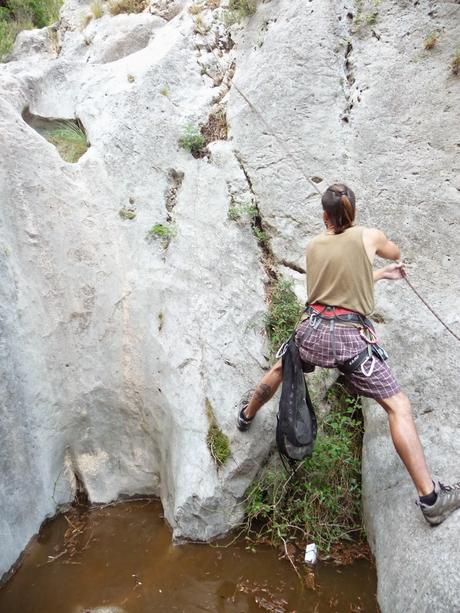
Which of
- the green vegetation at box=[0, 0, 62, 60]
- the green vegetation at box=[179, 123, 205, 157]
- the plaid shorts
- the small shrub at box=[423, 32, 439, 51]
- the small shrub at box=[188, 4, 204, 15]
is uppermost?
the green vegetation at box=[0, 0, 62, 60]

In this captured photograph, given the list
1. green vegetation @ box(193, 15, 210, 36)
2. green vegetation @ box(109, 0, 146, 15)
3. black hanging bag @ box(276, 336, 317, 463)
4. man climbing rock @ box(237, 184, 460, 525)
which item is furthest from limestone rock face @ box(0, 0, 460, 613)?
green vegetation @ box(109, 0, 146, 15)

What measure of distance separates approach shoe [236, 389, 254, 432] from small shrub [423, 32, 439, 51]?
4.38 m

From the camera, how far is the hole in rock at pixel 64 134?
6746mm

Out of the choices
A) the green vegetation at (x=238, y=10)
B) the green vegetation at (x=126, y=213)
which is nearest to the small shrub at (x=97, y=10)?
the green vegetation at (x=238, y=10)

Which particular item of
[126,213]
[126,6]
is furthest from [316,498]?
[126,6]

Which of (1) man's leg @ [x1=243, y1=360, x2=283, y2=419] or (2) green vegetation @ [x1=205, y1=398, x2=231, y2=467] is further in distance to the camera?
(2) green vegetation @ [x1=205, y1=398, x2=231, y2=467]

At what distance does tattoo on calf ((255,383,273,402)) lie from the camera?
4.30 meters

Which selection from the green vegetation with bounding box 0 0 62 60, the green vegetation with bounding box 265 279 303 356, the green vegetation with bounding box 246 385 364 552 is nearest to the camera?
the green vegetation with bounding box 246 385 364 552

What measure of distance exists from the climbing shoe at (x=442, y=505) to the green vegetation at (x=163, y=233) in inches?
150

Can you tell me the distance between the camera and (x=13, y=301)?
4.66m

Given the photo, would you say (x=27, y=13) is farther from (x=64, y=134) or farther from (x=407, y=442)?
(x=407, y=442)

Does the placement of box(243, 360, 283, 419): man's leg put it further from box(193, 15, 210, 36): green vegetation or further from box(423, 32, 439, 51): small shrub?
box(193, 15, 210, 36): green vegetation

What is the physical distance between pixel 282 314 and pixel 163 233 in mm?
1768

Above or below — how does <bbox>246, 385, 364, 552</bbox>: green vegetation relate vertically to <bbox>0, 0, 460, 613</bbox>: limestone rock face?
below
